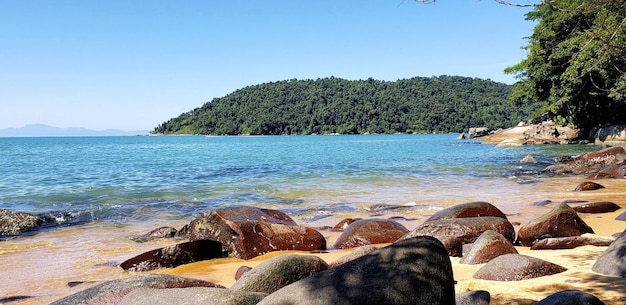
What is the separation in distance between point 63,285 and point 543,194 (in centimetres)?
1273

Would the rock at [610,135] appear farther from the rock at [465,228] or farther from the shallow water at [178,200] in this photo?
the rock at [465,228]

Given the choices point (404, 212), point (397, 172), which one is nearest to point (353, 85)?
point (397, 172)

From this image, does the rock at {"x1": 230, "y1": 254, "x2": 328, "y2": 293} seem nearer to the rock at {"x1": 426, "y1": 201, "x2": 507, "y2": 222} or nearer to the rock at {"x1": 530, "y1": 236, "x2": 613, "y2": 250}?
the rock at {"x1": 530, "y1": 236, "x2": 613, "y2": 250}

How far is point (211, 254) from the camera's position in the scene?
796 cm

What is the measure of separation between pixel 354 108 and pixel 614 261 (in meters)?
144

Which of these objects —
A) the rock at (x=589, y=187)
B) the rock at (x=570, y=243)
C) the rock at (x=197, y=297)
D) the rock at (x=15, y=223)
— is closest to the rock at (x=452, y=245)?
the rock at (x=570, y=243)

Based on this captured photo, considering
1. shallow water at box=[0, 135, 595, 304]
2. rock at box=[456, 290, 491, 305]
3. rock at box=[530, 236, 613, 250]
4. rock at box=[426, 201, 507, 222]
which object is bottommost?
shallow water at box=[0, 135, 595, 304]

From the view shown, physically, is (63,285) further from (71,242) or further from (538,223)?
(538,223)

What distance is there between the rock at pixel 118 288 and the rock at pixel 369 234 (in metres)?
3.76

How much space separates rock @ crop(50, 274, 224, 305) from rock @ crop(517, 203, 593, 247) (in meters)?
5.28

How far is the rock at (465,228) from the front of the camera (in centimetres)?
745

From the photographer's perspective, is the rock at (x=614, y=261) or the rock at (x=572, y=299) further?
the rock at (x=614, y=261)

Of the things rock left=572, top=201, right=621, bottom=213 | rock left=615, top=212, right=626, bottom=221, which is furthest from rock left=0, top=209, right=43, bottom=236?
rock left=615, top=212, right=626, bottom=221

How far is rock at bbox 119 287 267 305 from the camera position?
149 inches
